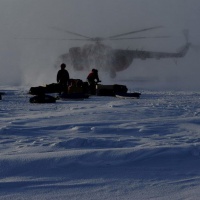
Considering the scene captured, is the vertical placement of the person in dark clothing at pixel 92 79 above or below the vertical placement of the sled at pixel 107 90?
above

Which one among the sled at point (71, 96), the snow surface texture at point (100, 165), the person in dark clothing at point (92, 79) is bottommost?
the snow surface texture at point (100, 165)

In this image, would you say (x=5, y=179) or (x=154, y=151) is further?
(x=154, y=151)

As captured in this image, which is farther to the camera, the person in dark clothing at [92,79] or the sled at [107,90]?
the person in dark clothing at [92,79]

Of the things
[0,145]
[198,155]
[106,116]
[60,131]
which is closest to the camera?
[198,155]

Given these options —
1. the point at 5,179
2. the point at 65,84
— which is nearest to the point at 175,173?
the point at 5,179

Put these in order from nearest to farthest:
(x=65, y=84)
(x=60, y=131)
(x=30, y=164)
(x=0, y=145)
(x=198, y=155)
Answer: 1. (x=30, y=164)
2. (x=198, y=155)
3. (x=0, y=145)
4. (x=60, y=131)
5. (x=65, y=84)

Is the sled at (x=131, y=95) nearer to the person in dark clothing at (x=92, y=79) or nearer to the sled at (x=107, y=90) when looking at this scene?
the sled at (x=107, y=90)

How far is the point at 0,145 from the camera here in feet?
16.1

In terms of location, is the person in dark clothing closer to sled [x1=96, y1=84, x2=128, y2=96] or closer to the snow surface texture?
sled [x1=96, y1=84, x2=128, y2=96]

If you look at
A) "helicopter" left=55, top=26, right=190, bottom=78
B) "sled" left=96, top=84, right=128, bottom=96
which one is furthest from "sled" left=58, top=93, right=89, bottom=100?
"helicopter" left=55, top=26, right=190, bottom=78

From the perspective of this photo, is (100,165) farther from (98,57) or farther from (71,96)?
(98,57)

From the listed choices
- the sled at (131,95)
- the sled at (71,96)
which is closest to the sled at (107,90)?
the sled at (131,95)

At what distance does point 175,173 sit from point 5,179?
1.46 metres

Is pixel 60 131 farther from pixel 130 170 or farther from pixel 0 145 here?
pixel 130 170
